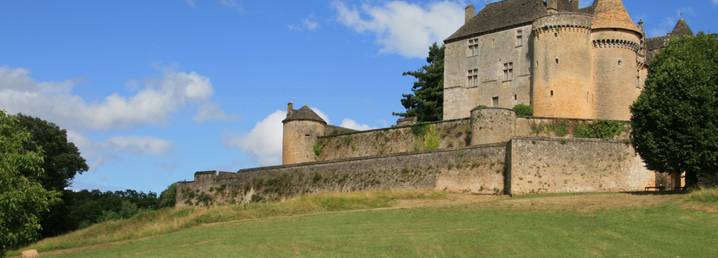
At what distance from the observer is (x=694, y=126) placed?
3947cm

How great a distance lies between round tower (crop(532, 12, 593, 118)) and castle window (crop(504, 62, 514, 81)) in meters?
2.98

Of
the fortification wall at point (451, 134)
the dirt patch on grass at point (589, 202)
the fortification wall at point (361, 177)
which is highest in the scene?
the fortification wall at point (451, 134)

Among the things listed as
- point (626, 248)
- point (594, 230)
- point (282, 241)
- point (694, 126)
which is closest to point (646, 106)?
point (694, 126)

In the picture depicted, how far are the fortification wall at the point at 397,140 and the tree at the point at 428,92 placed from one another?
1372 cm

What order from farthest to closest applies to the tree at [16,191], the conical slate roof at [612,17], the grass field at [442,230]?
the conical slate roof at [612,17] → the tree at [16,191] → the grass field at [442,230]

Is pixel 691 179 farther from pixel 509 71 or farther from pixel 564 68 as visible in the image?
pixel 509 71

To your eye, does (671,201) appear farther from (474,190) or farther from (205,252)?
(205,252)

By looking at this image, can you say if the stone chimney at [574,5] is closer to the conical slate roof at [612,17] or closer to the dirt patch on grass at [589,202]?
the conical slate roof at [612,17]

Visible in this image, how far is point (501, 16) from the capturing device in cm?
6406

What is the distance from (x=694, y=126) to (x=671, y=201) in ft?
16.1

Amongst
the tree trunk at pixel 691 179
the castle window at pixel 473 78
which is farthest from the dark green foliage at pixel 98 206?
the tree trunk at pixel 691 179


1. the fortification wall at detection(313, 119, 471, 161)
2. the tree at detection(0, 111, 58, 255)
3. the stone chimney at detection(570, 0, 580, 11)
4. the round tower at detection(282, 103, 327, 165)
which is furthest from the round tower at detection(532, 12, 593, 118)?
the tree at detection(0, 111, 58, 255)

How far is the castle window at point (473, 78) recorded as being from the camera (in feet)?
209

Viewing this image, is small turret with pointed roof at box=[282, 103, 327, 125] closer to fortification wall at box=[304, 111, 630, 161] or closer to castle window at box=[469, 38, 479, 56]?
fortification wall at box=[304, 111, 630, 161]
